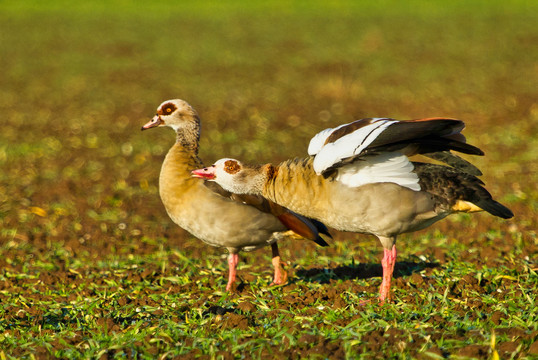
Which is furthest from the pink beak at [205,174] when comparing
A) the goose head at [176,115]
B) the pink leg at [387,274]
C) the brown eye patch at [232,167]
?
the pink leg at [387,274]

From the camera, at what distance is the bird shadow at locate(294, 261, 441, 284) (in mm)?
8094

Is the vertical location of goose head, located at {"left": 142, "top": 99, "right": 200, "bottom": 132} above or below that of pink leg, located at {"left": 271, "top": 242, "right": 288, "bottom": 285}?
above

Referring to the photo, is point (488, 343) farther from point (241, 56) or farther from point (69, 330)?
point (241, 56)

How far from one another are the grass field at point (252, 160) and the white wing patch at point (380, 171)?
1.05 m

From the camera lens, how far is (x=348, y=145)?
20.9 feet

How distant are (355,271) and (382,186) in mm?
1831

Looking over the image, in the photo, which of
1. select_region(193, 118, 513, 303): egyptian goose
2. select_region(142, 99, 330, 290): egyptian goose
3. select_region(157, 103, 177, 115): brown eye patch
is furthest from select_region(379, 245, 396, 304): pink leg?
select_region(157, 103, 177, 115): brown eye patch

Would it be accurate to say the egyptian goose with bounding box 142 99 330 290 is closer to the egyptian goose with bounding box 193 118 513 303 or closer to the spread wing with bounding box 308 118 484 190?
the egyptian goose with bounding box 193 118 513 303

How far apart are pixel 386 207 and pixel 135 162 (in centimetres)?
823

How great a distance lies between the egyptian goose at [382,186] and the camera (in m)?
6.55

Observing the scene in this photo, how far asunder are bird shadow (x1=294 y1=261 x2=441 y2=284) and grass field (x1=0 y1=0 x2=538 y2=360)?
0.03 metres

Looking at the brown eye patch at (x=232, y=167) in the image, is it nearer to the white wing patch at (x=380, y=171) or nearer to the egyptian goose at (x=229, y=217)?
the egyptian goose at (x=229, y=217)

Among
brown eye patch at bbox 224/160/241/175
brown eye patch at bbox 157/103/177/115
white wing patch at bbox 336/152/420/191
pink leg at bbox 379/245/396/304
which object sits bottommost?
pink leg at bbox 379/245/396/304

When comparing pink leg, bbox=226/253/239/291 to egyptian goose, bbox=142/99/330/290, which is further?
pink leg, bbox=226/253/239/291
